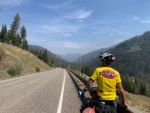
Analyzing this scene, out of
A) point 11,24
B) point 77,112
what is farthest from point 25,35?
point 77,112

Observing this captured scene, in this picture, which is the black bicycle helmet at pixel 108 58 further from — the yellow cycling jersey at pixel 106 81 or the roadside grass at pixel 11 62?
the roadside grass at pixel 11 62

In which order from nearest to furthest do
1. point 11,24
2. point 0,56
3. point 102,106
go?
point 102,106
point 0,56
point 11,24

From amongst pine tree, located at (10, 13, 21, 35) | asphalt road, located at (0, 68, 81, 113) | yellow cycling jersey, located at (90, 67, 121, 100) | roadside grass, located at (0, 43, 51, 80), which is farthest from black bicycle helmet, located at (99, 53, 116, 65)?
pine tree, located at (10, 13, 21, 35)

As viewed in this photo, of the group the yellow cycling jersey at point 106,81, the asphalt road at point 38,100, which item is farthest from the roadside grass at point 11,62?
the yellow cycling jersey at point 106,81

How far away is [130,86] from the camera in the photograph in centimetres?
5734

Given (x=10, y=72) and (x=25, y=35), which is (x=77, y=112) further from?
(x=25, y=35)

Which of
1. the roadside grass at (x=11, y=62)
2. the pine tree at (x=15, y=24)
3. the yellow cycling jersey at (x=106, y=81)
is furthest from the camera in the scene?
the pine tree at (x=15, y=24)

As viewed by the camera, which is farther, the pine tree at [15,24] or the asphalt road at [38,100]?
the pine tree at [15,24]

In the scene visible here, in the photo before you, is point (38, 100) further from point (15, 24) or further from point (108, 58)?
point (15, 24)

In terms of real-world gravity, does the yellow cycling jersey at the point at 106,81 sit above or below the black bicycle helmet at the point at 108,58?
below

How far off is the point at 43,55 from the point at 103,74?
387 feet

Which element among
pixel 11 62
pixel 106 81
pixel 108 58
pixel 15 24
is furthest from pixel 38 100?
pixel 15 24

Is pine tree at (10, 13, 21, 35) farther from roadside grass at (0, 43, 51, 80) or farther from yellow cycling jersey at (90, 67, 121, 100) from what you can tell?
yellow cycling jersey at (90, 67, 121, 100)

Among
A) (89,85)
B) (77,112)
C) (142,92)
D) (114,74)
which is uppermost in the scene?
(114,74)
